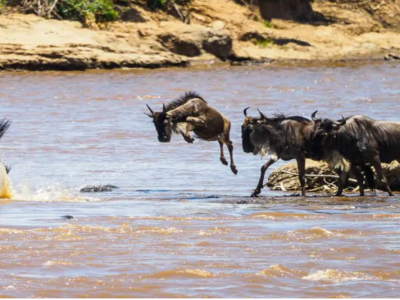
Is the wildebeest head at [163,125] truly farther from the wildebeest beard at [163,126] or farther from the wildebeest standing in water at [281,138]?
the wildebeest standing in water at [281,138]

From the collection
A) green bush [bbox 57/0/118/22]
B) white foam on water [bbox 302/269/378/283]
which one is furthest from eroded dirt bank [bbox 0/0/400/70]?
white foam on water [bbox 302/269/378/283]

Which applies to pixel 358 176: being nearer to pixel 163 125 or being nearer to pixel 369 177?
pixel 369 177

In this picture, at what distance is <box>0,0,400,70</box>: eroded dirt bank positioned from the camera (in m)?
35.5

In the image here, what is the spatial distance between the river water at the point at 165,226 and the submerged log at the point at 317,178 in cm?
34

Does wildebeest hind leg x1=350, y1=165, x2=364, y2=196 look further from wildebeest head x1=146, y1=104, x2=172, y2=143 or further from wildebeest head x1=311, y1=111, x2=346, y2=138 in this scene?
wildebeest head x1=146, y1=104, x2=172, y2=143

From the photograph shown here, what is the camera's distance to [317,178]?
1381 centimetres

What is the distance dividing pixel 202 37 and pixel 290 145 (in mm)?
26632

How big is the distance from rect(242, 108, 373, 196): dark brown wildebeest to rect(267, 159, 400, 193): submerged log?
1.35 feet

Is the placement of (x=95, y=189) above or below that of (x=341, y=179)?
below

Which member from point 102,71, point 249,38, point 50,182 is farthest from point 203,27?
point 50,182

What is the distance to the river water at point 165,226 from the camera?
24.9ft

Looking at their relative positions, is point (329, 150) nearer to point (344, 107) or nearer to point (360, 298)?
point (360, 298)

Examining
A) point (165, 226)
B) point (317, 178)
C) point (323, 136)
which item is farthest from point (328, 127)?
point (165, 226)

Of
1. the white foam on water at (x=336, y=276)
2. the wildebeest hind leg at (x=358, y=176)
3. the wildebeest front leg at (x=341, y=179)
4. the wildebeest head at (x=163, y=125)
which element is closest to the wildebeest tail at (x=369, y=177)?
the wildebeest hind leg at (x=358, y=176)
